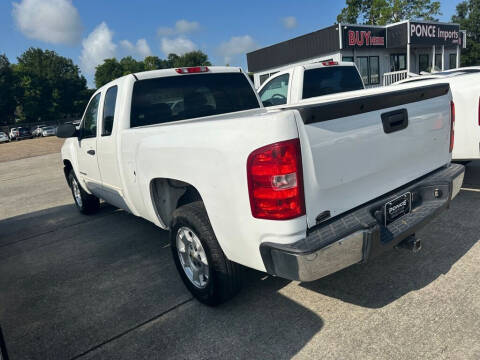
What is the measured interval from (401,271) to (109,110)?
3.48 metres

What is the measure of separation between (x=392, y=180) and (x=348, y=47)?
22.4 meters

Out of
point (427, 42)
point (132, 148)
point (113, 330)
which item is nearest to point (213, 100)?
point (132, 148)

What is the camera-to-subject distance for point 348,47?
23.0 metres

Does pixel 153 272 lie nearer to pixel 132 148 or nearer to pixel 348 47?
pixel 132 148

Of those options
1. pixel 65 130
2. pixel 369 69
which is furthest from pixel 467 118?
pixel 369 69

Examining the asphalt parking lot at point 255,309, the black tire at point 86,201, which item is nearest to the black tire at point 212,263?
the asphalt parking lot at point 255,309

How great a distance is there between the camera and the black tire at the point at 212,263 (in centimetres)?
278

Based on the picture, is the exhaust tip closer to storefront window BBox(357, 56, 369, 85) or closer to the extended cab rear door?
the extended cab rear door

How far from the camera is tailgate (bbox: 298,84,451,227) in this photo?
225cm

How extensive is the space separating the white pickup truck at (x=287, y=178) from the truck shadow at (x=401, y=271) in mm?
509

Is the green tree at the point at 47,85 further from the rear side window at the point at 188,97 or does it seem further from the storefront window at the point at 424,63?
the rear side window at the point at 188,97

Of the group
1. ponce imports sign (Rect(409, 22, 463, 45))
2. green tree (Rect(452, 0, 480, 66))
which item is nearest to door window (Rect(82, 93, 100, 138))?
ponce imports sign (Rect(409, 22, 463, 45))

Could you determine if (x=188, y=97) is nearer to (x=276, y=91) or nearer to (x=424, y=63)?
(x=276, y=91)

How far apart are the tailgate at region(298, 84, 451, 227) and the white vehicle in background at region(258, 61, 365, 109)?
131 inches
